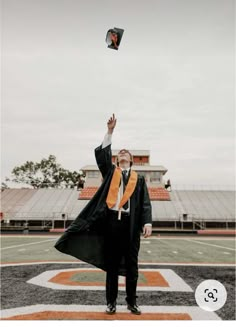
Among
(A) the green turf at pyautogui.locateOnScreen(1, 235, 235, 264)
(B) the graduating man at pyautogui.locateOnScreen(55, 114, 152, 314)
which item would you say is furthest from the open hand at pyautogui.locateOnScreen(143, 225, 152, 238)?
(A) the green turf at pyautogui.locateOnScreen(1, 235, 235, 264)

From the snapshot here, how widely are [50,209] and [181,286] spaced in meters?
28.0

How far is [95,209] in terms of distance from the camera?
10.8 ft

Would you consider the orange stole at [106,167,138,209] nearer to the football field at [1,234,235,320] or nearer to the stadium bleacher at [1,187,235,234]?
the football field at [1,234,235,320]

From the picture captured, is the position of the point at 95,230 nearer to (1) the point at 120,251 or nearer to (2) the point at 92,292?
(1) the point at 120,251

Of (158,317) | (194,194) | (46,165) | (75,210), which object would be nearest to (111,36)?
(158,317)

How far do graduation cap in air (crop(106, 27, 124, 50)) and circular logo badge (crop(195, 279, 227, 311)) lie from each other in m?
2.39

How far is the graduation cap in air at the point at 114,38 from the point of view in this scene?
2699 millimetres

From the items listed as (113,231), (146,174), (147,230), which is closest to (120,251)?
(113,231)

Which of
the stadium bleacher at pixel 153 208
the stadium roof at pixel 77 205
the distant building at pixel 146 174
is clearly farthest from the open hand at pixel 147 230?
the distant building at pixel 146 174

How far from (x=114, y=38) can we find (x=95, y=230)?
1817 mm

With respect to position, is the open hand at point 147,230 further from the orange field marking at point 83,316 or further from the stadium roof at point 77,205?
the stadium roof at point 77,205

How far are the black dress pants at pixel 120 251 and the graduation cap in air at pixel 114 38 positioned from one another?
5.12 feet

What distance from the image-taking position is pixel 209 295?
3250 millimetres

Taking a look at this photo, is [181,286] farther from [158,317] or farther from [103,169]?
[103,169]
